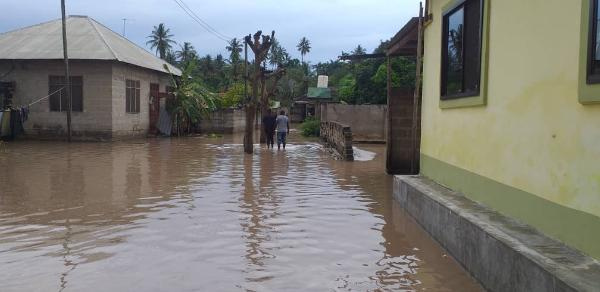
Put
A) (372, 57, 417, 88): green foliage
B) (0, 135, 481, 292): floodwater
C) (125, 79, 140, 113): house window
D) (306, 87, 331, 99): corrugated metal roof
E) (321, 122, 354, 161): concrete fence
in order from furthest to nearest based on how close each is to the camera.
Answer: (306, 87, 331, 99): corrugated metal roof → (372, 57, 417, 88): green foliage → (125, 79, 140, 113): house window → (321, 122, 354, 161): concrete fence → (0, 135, 481, 292): floodwater

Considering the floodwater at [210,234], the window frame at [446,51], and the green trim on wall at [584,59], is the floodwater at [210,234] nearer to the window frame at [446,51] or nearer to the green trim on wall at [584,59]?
the window frame at [446,51]

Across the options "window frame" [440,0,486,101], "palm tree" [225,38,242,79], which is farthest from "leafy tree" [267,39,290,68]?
"window frame" [440,0,486,101]

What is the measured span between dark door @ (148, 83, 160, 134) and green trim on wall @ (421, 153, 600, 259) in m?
23.8

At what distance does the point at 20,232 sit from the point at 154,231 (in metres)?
1.65

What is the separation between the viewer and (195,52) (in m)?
73.5

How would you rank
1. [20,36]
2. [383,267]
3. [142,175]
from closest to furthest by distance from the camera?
[383,267] → [142,175] → [20,36]

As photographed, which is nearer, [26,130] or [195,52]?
[26,130]

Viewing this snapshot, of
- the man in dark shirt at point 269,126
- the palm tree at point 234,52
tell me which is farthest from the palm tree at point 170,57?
the man in dark shirt at point 269,126

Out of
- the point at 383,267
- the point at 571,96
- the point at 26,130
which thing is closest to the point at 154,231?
the point at 383,267

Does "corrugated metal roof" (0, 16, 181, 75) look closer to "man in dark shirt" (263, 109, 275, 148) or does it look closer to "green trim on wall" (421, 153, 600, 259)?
"man in dark shirt" (263, 109, 275, 148)

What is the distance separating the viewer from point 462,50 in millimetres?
7145

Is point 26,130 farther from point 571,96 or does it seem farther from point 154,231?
point 571,96

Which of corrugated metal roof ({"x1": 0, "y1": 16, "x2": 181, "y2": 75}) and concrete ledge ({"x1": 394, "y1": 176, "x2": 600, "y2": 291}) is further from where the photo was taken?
corrugated metal roof ({"x1": 0, "y1": 16, "x2": 181, "y2": 75})

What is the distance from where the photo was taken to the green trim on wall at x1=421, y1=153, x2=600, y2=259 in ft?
12.6
